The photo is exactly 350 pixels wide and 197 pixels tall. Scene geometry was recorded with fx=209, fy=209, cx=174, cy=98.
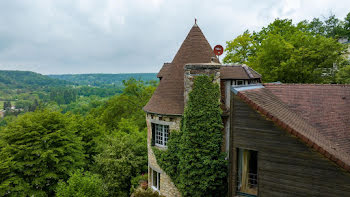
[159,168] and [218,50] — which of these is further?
[218,50]

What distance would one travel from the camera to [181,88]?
12.9 metres

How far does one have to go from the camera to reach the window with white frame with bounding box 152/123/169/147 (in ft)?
43.8

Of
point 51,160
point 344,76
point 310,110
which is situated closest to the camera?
point 310,110

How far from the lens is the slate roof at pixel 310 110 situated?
7750 mm

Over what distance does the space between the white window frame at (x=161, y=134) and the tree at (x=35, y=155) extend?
8255 mm

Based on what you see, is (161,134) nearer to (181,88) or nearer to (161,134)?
(161,134)

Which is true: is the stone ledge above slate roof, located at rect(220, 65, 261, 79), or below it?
above

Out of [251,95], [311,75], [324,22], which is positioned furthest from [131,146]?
[324,22]

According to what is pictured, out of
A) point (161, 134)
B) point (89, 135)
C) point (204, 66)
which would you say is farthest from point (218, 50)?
point (89, 135)

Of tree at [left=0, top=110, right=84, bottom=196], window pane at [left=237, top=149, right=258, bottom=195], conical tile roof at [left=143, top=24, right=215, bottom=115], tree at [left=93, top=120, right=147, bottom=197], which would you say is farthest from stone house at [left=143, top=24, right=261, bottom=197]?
tree at [left=0, top=110, right=84, bottom=196]

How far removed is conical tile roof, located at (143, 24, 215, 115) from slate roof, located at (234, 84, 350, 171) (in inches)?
173

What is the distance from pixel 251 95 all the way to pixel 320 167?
3438mm

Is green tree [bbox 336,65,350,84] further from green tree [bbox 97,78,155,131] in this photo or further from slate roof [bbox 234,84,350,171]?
green tree [bbox 97,78,155,131]

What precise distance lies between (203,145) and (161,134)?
365 cm
